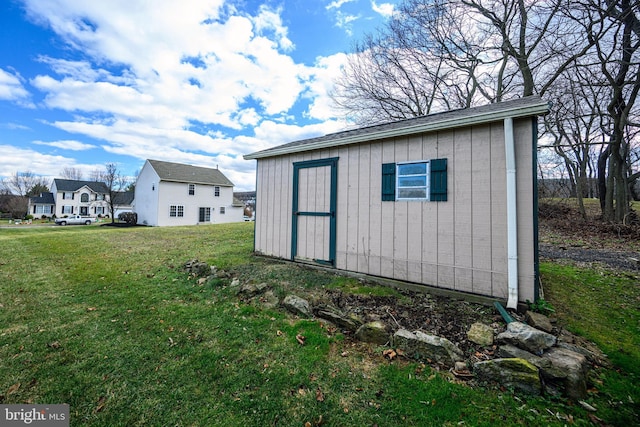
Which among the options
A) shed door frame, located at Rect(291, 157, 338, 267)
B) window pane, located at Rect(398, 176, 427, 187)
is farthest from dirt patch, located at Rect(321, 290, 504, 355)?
window pane, located at Rect(398, 176, 427, 187)

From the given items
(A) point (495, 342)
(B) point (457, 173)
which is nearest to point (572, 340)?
(A) point (495, 342)

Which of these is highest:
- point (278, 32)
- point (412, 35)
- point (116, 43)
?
point (412, 35)

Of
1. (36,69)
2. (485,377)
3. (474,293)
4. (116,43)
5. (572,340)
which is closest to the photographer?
(485,377)

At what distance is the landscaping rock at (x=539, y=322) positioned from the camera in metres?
2.93

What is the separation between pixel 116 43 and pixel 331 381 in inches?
512

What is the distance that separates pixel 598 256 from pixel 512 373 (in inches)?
295

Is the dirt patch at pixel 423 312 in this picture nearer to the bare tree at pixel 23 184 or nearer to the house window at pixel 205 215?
the house window at pixel 205 215

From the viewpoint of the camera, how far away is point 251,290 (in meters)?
4.28

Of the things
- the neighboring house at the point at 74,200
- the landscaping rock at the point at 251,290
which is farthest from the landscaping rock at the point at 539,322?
the neighboring house at the point at 74,200

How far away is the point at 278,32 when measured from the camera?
9969 millimetres

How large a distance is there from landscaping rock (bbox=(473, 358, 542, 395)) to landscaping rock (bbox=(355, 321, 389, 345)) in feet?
2.89

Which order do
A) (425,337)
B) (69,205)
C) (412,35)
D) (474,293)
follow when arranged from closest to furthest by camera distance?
(425,337) < (474,293) < (412,35) < (69,205)

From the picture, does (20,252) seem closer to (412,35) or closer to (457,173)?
(457,173)

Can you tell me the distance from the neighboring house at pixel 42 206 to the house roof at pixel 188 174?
29911 millimetres
